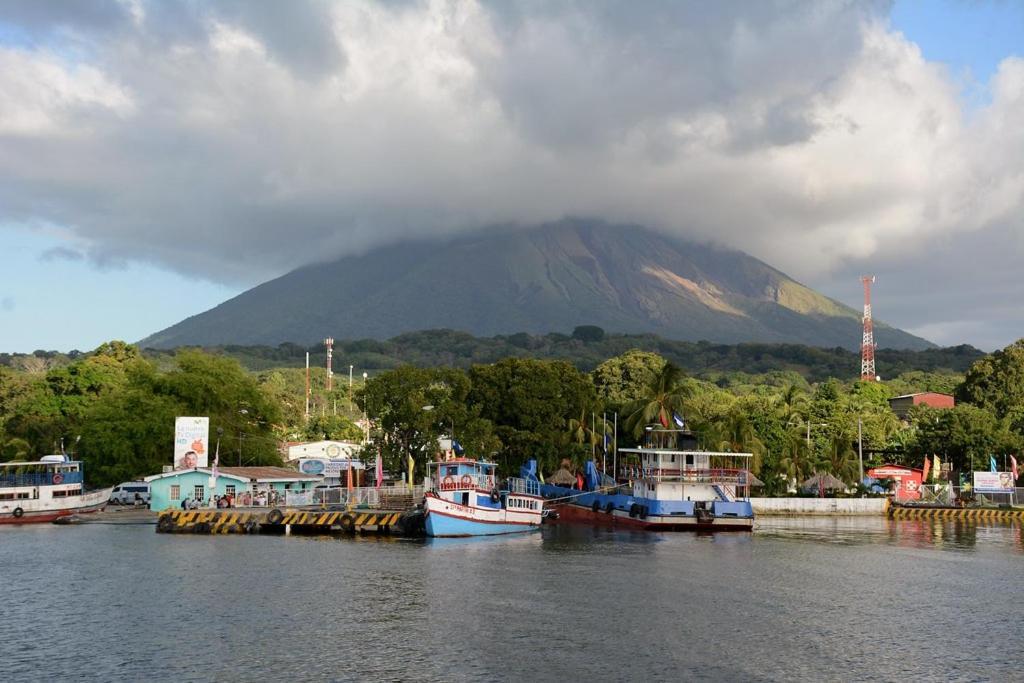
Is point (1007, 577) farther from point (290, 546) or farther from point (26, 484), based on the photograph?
point (26, 484)

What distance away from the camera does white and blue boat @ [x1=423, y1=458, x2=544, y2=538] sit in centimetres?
5669

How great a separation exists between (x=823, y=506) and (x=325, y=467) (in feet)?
140

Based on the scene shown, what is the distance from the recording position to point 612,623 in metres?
33.1

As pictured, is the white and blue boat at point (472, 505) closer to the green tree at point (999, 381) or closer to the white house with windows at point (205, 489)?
the white house with windows at point (205, 489)

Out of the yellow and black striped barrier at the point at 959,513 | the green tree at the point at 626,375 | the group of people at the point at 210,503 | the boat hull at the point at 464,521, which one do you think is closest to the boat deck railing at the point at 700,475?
the boat hull at the point at 464,521

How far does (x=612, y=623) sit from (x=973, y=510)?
52796 mm

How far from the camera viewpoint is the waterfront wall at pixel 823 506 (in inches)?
3071

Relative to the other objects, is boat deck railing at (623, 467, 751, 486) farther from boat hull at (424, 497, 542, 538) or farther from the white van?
the white van

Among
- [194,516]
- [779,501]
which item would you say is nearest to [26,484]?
[194,516]

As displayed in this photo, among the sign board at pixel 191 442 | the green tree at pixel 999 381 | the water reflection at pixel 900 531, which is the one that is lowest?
the water reflection at pixel 900 531

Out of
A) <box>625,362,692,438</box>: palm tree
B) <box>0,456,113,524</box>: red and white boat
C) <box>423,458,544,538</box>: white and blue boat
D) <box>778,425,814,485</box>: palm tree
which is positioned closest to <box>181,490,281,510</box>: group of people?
<box>0,456,113,524</box>: red and white boat

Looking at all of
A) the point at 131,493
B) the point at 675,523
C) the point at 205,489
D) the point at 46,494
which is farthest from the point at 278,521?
the point at 675,523

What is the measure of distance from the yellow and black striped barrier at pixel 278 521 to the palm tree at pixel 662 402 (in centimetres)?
2646

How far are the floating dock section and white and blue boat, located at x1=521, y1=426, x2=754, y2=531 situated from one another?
16432 mm
